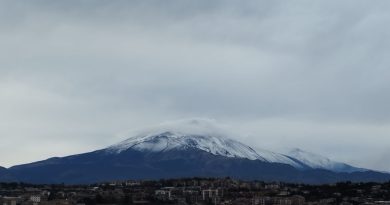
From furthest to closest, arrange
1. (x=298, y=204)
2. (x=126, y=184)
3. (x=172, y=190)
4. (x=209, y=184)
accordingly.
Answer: (x=126, y=184)
(x=209, y=184)
(x=172, y=190)
(x=298, y=204)

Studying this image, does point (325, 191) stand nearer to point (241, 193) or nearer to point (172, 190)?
point (241, 193)

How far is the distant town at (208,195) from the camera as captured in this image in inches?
5581

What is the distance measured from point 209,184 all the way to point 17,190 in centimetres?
3392

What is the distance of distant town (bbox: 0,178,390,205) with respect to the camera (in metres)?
142

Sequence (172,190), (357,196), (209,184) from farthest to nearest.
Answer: (209,184) → (172,190) → (357,196)

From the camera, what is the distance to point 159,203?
145 m

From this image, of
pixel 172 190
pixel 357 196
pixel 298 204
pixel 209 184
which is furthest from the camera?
pixel 209 184

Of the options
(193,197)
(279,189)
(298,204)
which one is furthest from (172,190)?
(298,204)

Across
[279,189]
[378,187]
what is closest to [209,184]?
[279,189]

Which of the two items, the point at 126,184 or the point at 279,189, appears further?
the point at 126,184

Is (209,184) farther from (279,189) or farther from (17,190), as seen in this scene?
(17,190)

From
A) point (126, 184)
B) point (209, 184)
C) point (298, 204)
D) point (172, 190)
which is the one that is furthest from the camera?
point (126, 184)

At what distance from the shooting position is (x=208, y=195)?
155 metres

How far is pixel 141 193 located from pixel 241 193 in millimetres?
16024
